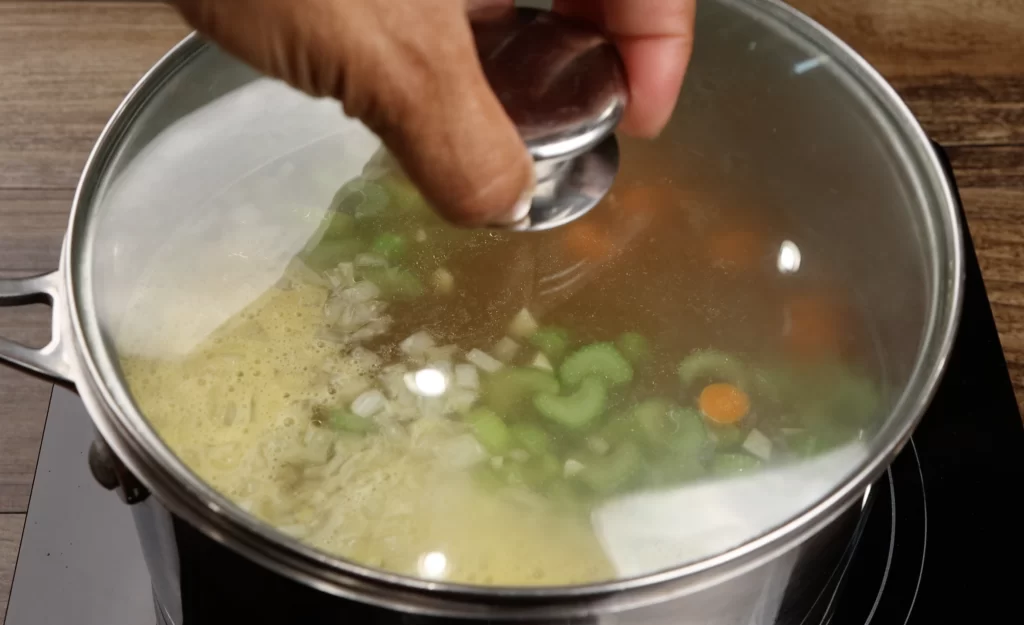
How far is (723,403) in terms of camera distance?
88cm

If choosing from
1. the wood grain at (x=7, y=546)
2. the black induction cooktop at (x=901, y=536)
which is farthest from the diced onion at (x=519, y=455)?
the wood grain at (x=7, y=546)

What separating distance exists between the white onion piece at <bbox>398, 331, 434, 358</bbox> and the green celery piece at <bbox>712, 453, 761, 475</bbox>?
281 mm

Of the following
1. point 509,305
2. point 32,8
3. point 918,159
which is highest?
point 918,159

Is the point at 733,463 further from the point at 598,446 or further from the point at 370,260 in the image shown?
the point at 370,260

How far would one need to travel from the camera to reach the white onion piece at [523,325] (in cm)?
92

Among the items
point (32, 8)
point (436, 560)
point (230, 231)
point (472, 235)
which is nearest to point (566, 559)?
point (436, 560)

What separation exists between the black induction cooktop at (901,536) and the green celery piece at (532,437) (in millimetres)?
333

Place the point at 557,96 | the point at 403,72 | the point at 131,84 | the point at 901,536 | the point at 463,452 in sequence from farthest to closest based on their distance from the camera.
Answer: the point at 131,84 → the point at 901,536 → the point at 463,452 → the point at 557,96 → the point at 403,72

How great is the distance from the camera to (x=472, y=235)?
997 millimetres

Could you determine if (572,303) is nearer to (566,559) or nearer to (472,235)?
(472,235)

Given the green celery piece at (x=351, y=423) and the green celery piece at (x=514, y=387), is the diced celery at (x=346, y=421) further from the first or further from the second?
the green celery piece at (x=514, y=387)

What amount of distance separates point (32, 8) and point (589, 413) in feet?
4.31

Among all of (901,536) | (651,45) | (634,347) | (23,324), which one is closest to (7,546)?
(23,324)

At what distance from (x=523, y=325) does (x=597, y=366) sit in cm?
8
